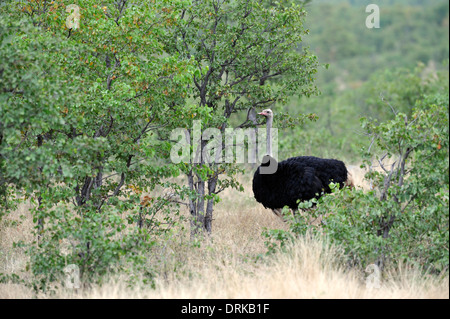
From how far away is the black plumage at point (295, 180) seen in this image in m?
10.1

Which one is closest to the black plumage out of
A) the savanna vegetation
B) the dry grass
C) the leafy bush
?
the savanna vegetation

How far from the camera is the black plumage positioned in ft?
33.2

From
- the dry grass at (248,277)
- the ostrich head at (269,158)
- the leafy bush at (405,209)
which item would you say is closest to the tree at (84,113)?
the dry grass at (248,277)

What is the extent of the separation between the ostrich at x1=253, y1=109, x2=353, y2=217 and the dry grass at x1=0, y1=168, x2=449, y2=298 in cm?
112

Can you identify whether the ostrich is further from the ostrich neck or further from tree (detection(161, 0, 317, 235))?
tree (detection(161, 0, 317, 235))

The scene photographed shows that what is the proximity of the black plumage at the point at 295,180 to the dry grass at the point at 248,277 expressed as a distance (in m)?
1.11

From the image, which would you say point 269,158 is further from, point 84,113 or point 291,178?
point 84,113

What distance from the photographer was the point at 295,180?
10273 millimetres

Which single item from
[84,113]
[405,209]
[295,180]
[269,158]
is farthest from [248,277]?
[269,158]

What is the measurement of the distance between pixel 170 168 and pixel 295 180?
2580 millimetres
